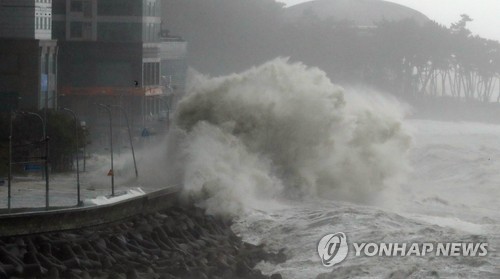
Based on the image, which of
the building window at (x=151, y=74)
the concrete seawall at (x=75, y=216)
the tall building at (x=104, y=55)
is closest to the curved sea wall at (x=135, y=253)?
the concrete seawall at (x=75, y=216)

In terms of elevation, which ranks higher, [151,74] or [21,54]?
[21,54]

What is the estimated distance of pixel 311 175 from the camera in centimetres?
5134

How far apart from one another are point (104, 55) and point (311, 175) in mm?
34299

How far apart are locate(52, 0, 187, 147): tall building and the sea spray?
→ 25.1 metres

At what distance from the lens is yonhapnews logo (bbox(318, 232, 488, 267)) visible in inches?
1377

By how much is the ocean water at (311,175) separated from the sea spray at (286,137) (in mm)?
45

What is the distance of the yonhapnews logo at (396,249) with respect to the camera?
34969mm

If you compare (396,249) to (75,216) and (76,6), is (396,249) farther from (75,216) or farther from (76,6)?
(76,6)

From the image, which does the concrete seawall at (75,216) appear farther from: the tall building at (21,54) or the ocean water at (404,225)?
the tall building at (21,54)

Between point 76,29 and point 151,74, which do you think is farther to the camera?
point 151,74

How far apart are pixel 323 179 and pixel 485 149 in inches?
1170

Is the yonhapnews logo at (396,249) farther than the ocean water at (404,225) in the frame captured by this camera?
Yes

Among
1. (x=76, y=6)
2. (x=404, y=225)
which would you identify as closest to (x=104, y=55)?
(x=76, y=6)

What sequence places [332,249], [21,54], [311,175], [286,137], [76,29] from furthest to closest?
[76,29]
[21,54]
[286,137]
[311,175]
[332,249]
